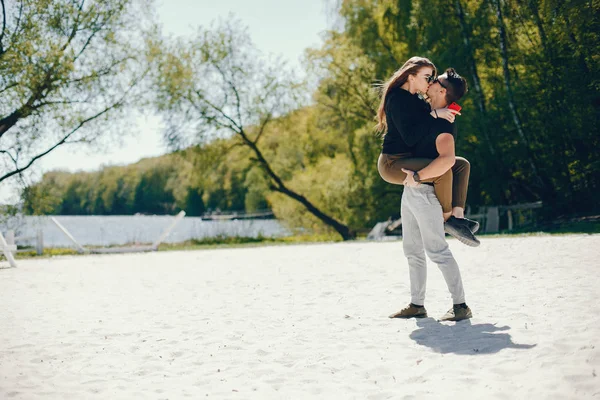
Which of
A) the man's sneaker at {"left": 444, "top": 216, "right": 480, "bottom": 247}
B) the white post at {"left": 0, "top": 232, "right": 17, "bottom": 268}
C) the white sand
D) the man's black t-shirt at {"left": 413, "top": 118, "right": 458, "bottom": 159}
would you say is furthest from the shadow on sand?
the white post at {"left": 0, "top": 232, "right": 17, "bottom": 268}

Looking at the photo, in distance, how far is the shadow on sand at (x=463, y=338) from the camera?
168 inches

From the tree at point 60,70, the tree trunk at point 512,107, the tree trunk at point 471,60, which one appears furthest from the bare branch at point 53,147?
the tree trunk at point 512,107

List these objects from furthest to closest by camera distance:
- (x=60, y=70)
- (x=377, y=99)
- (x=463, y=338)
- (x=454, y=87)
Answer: (x=377, y=99)
(x=60, y=70)
(x=454, y=87)
(x=463, y=338)

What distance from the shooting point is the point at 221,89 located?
27.1 metres

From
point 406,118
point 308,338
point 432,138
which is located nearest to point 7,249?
point 308,338

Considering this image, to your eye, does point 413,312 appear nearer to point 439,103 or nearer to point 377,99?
point 439,103

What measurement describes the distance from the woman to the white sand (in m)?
1.28

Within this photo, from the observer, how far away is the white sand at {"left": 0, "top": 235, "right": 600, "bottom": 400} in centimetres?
366

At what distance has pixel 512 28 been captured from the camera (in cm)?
2123

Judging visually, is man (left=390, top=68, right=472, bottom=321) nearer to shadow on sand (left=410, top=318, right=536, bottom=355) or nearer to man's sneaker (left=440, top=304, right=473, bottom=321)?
man's sneaker (left=440, top=304, right=473, bottom=321)

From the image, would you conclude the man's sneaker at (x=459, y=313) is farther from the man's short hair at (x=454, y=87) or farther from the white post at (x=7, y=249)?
the white post at (x=7, y=249)

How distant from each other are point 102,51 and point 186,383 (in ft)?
65.0

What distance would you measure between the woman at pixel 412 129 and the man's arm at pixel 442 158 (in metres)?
0.06

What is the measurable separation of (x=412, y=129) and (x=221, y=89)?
76.4 feet
